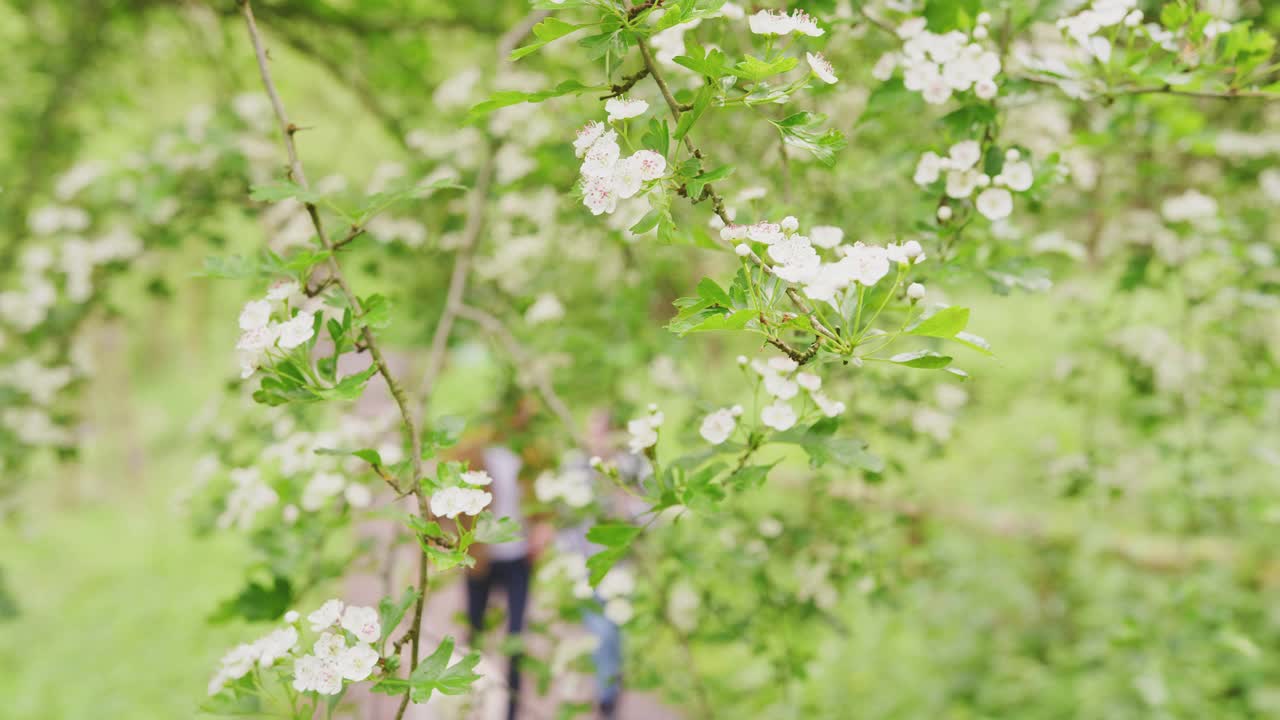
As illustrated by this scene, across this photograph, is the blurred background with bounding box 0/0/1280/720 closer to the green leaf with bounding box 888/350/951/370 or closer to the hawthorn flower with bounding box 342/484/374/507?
the hawthorn flower with bounding box 342/484/374/507

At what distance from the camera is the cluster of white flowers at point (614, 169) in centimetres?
100

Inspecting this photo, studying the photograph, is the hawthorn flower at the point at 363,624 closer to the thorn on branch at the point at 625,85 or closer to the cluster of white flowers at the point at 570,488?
the thorn on branch at the point at 625,85

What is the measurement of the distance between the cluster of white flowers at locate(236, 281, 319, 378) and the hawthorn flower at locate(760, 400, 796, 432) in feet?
2.17

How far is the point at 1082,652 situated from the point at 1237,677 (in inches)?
29.7

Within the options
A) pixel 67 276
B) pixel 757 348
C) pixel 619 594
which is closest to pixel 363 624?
pixel 619 594

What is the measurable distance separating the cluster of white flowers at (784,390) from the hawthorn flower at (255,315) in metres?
0.68

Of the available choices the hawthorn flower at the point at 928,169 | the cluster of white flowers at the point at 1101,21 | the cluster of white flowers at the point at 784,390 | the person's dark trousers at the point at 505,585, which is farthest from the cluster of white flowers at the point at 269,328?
the person's dark trousers at the point at 505,585

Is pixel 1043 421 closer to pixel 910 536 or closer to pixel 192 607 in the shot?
pixel 910 536

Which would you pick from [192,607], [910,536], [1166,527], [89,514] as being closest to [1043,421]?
[1166,527]

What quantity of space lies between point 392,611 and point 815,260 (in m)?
0.77

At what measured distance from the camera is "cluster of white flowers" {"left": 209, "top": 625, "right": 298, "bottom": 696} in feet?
3.77

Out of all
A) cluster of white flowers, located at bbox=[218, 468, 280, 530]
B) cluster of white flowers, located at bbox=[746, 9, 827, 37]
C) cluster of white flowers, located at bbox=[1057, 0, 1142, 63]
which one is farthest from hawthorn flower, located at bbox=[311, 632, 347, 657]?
cluster of white flowers, located at bbox=[1057, 0, 1142, 63]

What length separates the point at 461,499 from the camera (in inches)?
44.5

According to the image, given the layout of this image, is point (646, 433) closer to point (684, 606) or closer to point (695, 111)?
point (695, 111)
